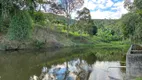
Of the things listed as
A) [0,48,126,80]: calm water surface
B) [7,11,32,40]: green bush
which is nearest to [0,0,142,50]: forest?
[7,11,32,40]: green bush

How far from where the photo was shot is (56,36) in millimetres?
40219

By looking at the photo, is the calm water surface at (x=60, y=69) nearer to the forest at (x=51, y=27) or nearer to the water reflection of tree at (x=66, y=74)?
the water reflection of tree at (x=66, y=74)

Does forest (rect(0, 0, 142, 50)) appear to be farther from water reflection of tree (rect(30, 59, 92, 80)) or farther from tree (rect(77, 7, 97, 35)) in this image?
water reflection of tree (rect(30, 59, 92, 80))

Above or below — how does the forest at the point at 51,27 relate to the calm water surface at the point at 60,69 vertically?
above

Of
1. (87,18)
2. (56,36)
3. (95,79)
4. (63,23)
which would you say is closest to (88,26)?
(87,18)

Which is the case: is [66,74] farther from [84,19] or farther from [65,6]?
[84,19]

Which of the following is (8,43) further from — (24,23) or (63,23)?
(63,23)

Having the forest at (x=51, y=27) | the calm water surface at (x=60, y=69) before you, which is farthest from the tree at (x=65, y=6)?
the calm water surface at (x=60, y=69)

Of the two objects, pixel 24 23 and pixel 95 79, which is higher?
pixel 24 23

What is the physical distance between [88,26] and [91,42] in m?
5.37

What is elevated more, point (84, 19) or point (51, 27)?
point (84, 19)

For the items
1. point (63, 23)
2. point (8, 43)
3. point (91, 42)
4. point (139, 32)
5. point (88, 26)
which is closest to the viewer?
point (139, 32)

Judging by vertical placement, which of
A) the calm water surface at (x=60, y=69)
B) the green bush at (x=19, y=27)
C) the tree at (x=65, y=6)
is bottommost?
the calm water surface at (x=60, y=69)

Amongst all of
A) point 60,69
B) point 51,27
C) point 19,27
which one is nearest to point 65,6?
point 51,27
